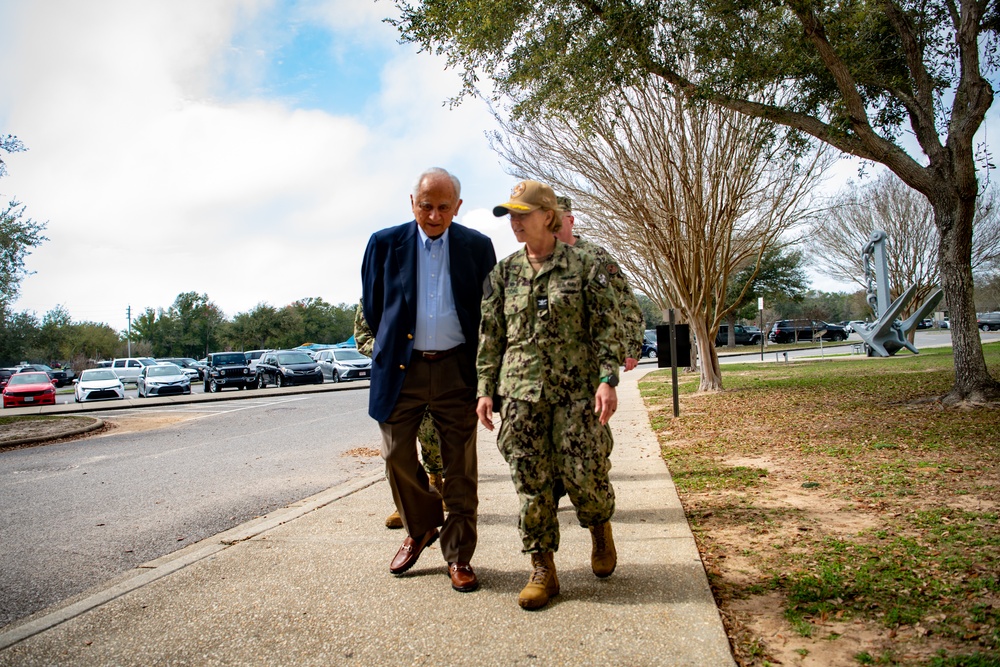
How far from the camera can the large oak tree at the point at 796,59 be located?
995cm

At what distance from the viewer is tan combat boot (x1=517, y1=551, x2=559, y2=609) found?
10.3 ft

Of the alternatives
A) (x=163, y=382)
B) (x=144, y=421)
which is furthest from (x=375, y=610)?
(x=163, y=382)

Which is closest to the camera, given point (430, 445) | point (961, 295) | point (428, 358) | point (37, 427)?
point (428, 358)

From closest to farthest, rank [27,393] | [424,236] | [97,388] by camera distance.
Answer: [424,236]
[27,393]
[97,388]

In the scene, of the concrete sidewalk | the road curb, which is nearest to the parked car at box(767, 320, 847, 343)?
the road curb

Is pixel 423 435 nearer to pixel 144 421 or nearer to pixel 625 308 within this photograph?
pixel 625 308

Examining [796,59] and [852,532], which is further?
[796,59]

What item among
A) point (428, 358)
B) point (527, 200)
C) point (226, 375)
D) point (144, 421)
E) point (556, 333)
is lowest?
point (144, 421)

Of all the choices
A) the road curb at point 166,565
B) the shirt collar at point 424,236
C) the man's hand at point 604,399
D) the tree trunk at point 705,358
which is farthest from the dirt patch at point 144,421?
the man's hand at point 604,399

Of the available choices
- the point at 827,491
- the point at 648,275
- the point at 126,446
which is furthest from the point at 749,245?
the point at 126,446

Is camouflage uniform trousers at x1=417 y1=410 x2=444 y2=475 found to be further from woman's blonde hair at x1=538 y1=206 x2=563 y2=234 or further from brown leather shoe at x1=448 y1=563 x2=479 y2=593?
woman's blonde hair at x1=538 y1=206 x2=563 y2=234

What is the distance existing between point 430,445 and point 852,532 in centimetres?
255

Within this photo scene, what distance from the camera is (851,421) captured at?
30.1 ft

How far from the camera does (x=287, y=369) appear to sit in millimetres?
29422
